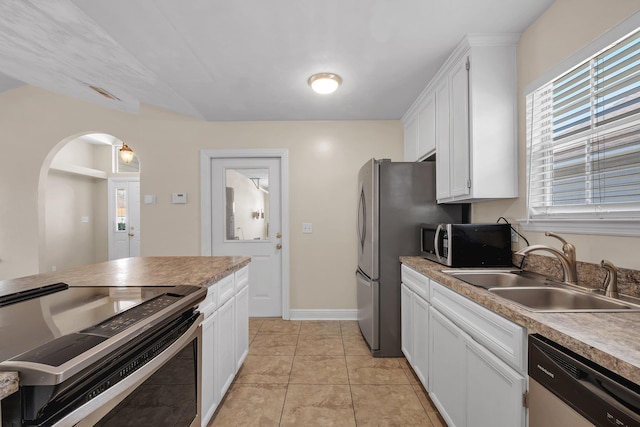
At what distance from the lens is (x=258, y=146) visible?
346cm

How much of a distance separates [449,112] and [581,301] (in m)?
1.46

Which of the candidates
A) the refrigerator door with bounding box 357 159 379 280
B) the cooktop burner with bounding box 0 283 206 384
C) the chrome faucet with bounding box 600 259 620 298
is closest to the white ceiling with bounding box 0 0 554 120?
the refrigerator door with bounding box 357 159 379 280

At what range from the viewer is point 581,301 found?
128cm

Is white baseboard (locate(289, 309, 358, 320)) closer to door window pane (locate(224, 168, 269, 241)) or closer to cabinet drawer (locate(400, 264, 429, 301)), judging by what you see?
door window pane (locate(224, 168, 269, 241))

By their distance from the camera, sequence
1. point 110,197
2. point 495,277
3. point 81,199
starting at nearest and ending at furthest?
1. point 495,277
2. point 81,199
3. point 110,197

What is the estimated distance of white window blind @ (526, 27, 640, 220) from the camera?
1218mm

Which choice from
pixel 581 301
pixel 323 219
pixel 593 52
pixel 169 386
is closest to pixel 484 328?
pixel 581 301

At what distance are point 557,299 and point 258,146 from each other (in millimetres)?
3060

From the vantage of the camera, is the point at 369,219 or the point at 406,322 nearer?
the point at 406,322

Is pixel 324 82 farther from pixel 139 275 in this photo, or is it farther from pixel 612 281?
pixel 612 281

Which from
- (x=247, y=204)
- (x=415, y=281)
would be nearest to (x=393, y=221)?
(x=415, y=281)

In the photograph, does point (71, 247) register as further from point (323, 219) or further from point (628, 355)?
point (628, 355)

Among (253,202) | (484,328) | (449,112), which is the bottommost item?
(484,328)

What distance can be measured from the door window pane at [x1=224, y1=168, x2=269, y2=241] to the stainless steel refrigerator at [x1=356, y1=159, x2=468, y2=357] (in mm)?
1513
